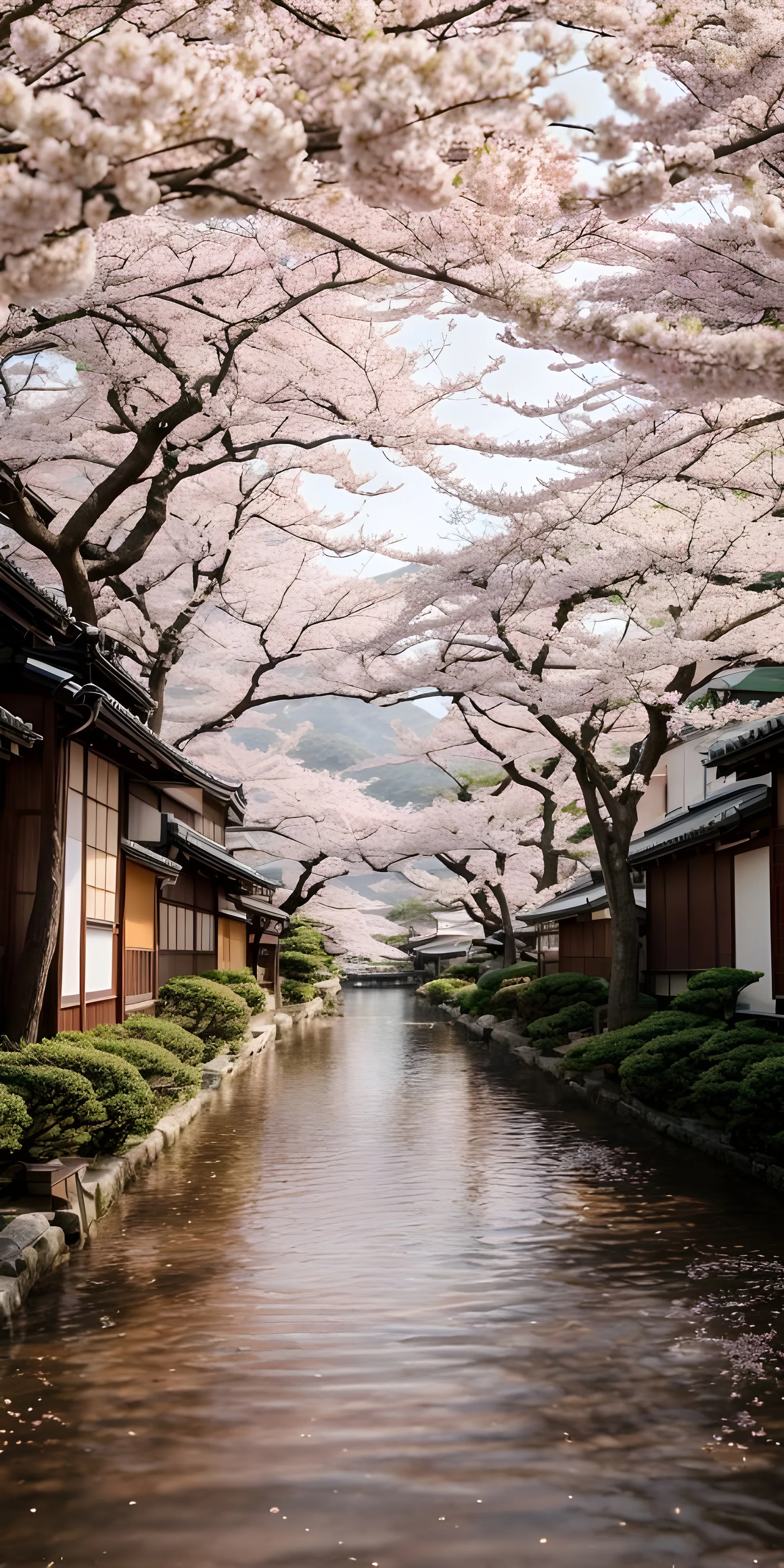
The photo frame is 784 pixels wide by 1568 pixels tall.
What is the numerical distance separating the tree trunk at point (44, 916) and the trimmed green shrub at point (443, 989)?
4199 cm

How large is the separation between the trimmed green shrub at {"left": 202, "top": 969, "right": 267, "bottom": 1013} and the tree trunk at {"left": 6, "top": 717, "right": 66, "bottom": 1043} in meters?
15.1

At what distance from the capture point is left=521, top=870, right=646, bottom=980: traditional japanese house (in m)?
29.4

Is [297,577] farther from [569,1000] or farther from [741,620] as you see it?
[741,620]

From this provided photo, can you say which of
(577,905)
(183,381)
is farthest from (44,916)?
(577,905)

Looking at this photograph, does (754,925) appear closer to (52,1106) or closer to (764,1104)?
(764,1104)

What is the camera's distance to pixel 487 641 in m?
25.8

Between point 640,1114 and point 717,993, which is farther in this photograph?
point 717,993

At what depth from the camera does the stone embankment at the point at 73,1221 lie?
791 centimetres

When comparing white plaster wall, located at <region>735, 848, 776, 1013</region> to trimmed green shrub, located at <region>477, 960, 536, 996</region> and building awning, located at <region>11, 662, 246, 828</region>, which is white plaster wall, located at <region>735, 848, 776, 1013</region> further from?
trimmed green shrub, located at <region>477, 960, 536, 996</region>

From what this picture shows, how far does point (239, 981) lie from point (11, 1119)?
792 inches

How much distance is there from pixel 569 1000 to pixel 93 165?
25.7 m

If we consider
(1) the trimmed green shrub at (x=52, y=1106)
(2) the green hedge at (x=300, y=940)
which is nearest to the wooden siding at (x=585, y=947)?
(2) the green hedge at (x=300, y=940)

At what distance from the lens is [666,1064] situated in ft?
51.2

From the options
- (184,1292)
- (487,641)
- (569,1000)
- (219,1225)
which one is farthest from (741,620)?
(184,1292)
